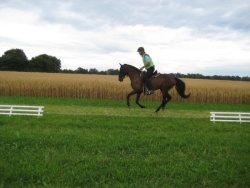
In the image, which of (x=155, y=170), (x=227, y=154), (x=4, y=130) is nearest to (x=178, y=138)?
(x=227, y=154)

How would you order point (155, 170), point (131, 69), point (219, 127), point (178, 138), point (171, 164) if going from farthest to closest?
1. point (131, 69)
2. point (219, 127)
3. point (178, 138)
4. point (171, 164)
5. point (155, 170)

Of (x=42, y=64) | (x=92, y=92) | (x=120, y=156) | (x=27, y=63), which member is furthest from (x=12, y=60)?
(x=120, y=156)

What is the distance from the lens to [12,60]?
6894 centimetres

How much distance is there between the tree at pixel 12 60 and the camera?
226ft

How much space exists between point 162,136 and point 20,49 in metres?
71.3

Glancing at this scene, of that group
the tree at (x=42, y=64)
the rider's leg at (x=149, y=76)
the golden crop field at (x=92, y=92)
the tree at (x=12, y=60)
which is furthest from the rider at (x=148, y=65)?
the tree at (x=12, y=60)

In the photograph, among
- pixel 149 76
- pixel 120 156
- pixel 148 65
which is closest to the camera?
pixel 120 156

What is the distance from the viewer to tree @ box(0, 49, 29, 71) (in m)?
68.9

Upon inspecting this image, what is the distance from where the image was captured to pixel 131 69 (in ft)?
43.6

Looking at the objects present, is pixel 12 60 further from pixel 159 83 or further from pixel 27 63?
pixel 159 83

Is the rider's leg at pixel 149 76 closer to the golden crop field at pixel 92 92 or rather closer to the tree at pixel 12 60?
the golden crop field at pixel 92 92

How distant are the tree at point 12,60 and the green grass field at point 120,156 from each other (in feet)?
220

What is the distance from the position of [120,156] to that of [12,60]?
71.0m

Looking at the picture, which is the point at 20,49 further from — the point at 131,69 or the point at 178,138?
the point at 178,138
